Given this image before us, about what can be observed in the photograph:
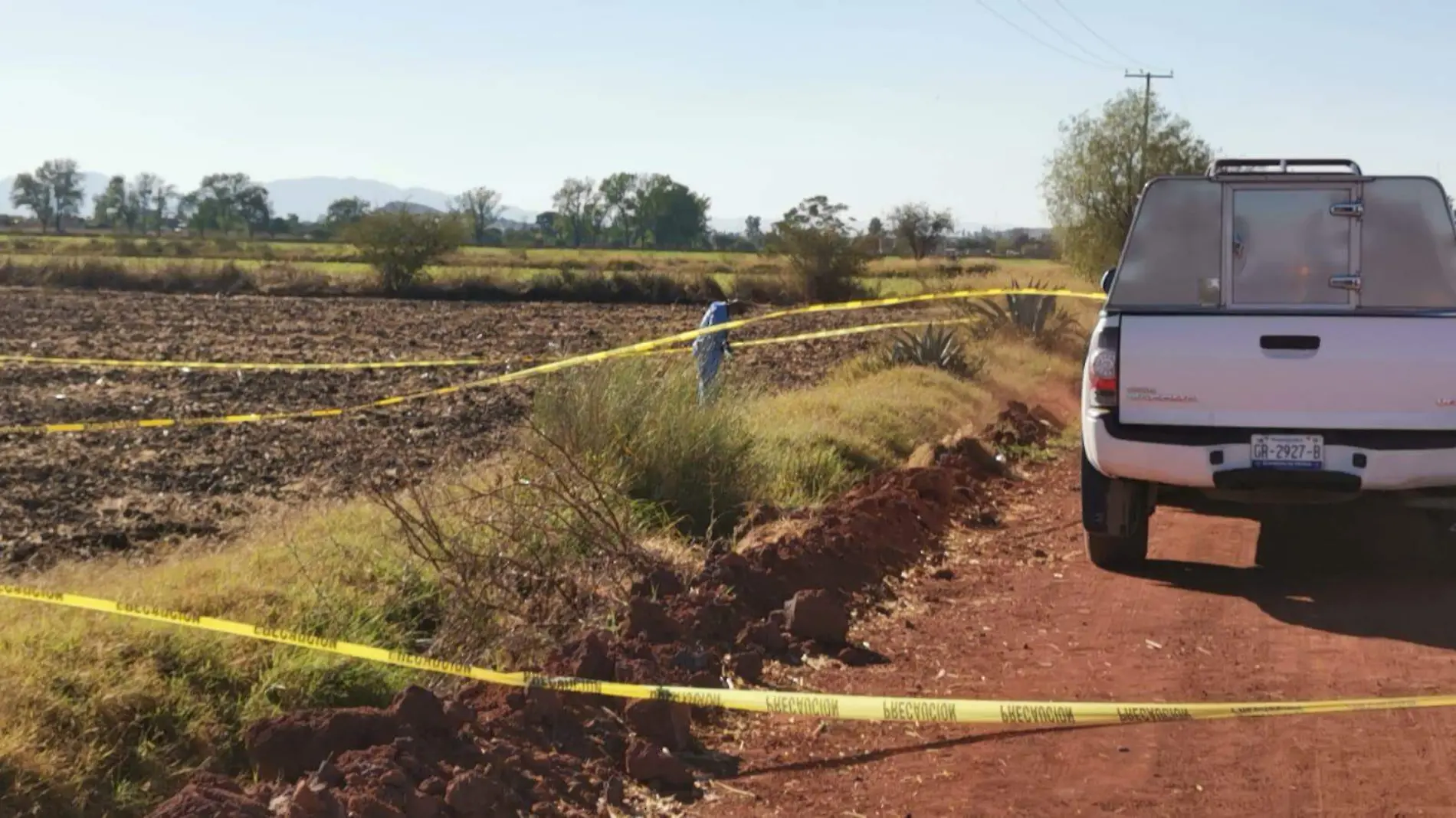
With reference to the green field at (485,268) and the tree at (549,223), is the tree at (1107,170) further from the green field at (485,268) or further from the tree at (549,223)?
the tree at (549,223)

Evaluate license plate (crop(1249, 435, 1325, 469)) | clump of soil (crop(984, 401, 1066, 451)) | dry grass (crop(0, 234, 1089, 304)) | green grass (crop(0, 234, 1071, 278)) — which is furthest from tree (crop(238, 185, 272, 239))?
license plate (crop(1249, 435, 1325, 469))

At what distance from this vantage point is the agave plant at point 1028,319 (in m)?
24.4

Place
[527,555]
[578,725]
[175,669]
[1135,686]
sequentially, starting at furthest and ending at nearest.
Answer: [527,555]
[1135,686]
[175,669]
[578,725]

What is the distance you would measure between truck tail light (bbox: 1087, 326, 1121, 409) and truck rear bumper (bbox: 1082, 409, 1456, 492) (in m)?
0.08

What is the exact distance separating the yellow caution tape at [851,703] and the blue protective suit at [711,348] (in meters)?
6.21

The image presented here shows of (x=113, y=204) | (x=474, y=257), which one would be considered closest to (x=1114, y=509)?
(x=474, y=257)

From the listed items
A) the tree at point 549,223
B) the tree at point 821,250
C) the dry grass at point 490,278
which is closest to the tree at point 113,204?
the tree at point 549,223

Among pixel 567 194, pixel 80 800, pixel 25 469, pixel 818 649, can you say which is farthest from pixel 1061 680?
pixel 567 194

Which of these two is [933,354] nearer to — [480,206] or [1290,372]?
[1290,372]

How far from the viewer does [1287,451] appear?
8164 mm

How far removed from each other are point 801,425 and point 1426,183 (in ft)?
18.8

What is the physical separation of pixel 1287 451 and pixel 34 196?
155904mm

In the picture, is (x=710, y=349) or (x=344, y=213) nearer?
(x=710, y=349)

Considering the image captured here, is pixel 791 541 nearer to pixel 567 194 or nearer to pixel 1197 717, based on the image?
pixel 1197 717
